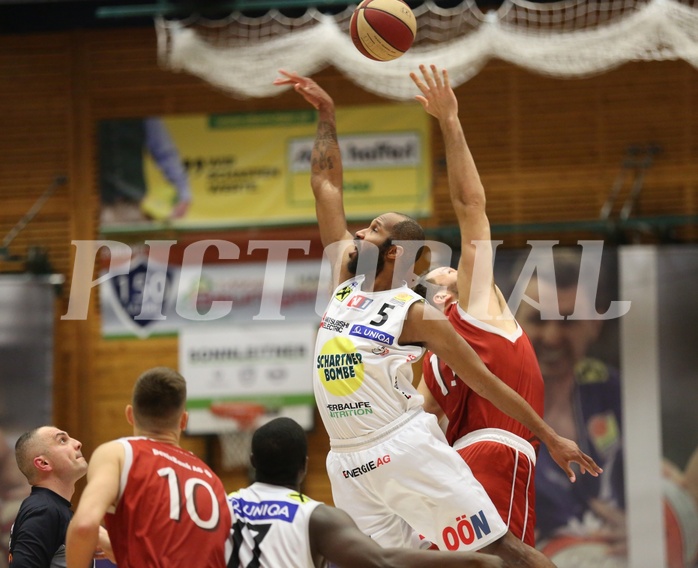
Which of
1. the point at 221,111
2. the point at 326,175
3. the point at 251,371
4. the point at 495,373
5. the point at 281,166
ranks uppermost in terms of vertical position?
the point at 221,111

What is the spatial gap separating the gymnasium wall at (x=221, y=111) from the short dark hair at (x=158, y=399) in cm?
899

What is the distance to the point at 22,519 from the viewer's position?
17.6 ft

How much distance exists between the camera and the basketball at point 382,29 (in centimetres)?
742

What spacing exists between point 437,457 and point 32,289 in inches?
360

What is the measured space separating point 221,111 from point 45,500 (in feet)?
32.5

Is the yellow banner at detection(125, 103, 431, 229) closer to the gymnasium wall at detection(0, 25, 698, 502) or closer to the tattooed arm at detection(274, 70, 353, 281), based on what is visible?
the gymnasium wall at detection(0, 25, 698, 502)

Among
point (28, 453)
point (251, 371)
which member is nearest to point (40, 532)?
point (28, 453)

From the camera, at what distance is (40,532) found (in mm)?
5309

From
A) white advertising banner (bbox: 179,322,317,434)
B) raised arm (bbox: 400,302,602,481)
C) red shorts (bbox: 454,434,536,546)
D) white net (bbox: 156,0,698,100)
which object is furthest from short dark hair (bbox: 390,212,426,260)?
white advertising banner (bbox: 179,322,317,434)

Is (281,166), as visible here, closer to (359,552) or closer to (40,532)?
(40,532)

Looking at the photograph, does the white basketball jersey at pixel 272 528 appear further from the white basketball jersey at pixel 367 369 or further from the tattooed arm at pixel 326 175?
the tattooed arm at pixel 326 175

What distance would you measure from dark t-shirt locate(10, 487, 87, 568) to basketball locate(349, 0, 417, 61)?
3.91m

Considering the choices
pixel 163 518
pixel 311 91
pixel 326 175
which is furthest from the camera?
pixel 311 91

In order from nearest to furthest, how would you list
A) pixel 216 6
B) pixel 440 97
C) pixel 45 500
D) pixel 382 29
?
pixel 45 500, pixel 440 97, pixel 382 29, pixel 216 6
